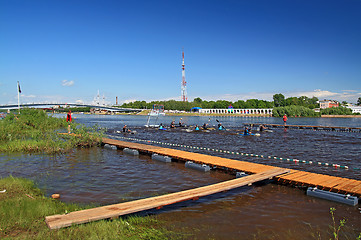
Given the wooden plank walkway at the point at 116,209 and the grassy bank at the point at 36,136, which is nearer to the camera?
the wooden plank walkway at the point at 116,209

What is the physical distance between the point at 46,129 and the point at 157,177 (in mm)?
13190

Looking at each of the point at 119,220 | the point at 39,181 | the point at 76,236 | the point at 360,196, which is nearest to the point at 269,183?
the point at 360,196

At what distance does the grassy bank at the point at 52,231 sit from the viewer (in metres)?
6.42

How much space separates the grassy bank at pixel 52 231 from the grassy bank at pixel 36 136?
11.6 meters

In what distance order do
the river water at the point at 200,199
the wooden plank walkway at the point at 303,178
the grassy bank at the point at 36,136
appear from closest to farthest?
the river water at the point at 200,199 < the wooden plank walkway at the point at 303,178 < the grassy bank at the point at 36,136

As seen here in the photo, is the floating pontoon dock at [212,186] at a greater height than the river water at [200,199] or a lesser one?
greater

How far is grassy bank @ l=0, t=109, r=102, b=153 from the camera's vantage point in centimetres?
1994

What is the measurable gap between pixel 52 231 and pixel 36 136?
55.3 ft

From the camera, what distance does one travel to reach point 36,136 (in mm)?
21125

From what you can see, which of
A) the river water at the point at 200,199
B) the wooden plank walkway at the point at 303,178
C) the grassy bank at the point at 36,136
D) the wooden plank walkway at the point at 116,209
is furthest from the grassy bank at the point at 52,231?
Answer: the grassy bank at the point at 36,136

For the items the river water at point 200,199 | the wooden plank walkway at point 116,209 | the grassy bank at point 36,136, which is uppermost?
the grassy bank at point 36,136

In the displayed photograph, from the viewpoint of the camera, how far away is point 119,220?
24.9 ft

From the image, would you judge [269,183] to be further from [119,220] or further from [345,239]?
[119,220]

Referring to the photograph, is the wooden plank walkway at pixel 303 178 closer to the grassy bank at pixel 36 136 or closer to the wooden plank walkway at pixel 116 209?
the wooden plank walkway at pixel 116 209
